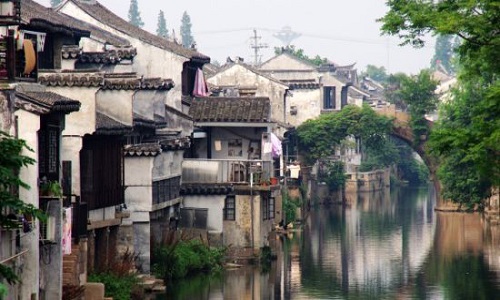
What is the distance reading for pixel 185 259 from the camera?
5512 cm

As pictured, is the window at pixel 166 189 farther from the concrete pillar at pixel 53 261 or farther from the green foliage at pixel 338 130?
the green foliage at pixel 338 130

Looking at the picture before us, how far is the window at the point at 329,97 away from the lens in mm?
122062

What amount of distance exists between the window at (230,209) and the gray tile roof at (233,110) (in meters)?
4.44

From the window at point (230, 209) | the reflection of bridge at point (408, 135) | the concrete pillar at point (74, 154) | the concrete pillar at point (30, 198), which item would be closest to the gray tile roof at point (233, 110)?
the window at point (230, 209)

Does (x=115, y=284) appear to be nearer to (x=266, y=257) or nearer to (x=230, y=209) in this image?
(x=230, y=209)

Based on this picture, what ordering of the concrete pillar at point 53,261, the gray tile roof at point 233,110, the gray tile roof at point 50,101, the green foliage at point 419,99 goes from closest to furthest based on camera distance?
the gray tile roof at point 50,101 → the concrete pillar at point 53,261 → the gray tile roof at point 233,110 → the green foliage at point 419,99

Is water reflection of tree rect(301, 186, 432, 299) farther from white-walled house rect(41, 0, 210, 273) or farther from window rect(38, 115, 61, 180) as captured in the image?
window rect(38, 115, 61, 180)

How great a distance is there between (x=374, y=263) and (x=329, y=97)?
5830cm

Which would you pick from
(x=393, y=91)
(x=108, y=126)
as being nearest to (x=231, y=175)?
(x=108, y=126)

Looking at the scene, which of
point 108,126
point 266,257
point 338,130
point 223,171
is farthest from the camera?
point 338,130

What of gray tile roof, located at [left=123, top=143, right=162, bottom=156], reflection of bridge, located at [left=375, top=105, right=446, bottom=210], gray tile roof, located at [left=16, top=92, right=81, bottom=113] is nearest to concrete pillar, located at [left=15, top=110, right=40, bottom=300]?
gray tile roof, located at [left=16, top=92, right=81, bottom=113]

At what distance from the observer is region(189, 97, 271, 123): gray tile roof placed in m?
64.6

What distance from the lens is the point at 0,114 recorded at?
111 feet

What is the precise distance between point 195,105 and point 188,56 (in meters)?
2.76
